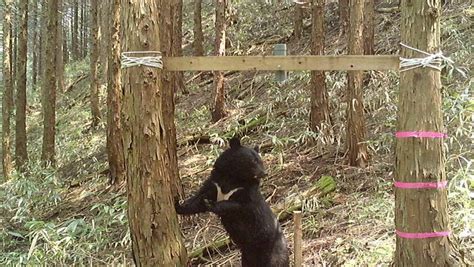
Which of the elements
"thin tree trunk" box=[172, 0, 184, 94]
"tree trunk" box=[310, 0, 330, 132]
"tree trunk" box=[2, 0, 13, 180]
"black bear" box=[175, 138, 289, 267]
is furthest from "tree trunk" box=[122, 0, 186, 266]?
"tree trunk" box=[2, 0, 13, 180]

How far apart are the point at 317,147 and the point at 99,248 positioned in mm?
3915

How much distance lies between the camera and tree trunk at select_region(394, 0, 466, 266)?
3982 millimetres

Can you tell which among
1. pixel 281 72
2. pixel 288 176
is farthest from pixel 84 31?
pixel 281 72

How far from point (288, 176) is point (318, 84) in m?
1.74

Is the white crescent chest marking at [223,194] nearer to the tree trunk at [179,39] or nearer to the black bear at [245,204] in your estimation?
the black bear at [245,204]

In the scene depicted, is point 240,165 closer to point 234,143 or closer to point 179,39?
point 234,143

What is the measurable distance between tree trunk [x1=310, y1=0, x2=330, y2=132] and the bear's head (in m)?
4.24

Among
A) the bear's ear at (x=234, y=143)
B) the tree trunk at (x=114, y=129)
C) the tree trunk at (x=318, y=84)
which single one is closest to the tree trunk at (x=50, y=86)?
the tree trunk at (x=114, y=129)

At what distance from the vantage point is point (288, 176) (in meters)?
8.19

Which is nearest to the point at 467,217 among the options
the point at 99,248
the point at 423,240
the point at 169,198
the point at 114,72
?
the point at 423,240

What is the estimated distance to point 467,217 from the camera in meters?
5.09

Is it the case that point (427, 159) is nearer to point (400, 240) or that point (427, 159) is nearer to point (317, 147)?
point (400, 240)

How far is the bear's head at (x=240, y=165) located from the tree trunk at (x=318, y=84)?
4243mm

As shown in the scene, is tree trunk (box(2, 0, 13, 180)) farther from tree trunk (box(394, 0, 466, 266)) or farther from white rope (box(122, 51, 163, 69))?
tree trunk (box(394, 0, 466, 266))
